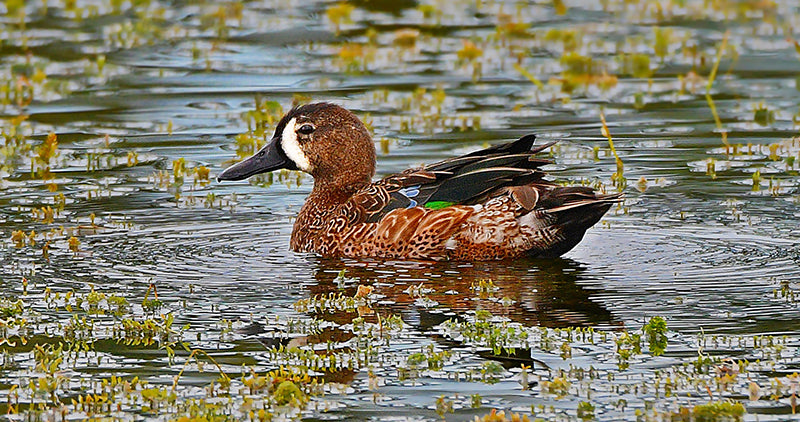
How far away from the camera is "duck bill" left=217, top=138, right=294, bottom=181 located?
1097 centimetres

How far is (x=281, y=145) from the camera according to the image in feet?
35.9

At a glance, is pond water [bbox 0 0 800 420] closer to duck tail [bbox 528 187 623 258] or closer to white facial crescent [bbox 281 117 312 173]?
duck tail [bbox 528 187 623 258]

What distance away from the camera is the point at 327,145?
35.5ft

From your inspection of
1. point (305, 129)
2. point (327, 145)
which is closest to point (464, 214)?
point (327, 145)

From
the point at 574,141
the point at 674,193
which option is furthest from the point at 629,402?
the point at 574,141

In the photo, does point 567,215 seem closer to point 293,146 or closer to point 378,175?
point 293,146

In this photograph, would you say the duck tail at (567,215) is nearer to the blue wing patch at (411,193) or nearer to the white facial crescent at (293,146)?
the blue wing patch at (411,193)

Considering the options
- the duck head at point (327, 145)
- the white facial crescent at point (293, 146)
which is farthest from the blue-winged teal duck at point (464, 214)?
the white facial crescent at point (293, 146)

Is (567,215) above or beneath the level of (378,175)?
beneath

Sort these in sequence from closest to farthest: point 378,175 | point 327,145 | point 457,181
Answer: point 457,181
point 327,145
point 378,175

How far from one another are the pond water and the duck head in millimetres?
533

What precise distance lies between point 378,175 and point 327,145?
1766 millimetres

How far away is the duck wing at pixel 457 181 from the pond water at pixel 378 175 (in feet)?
1.38

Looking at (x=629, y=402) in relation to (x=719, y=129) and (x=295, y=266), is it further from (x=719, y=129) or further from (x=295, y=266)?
(x=719, y=129)
